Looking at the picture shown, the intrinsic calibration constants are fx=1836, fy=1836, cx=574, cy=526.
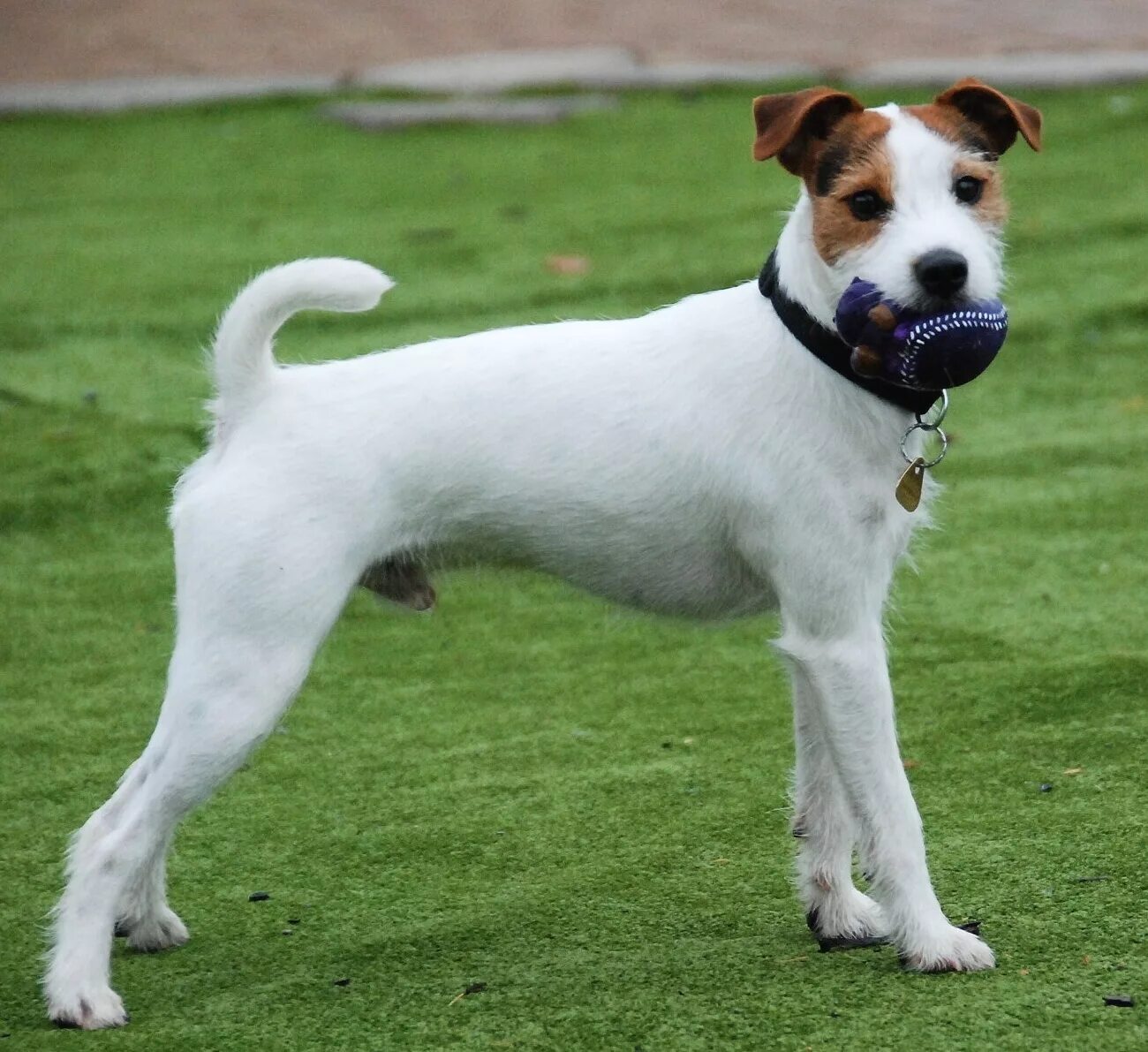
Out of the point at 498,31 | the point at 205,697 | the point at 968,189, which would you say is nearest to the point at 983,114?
the point at 968,189

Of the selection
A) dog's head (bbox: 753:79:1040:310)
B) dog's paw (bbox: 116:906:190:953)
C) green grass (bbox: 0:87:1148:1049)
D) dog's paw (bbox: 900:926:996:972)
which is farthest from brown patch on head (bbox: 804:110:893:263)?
dog's paw (bbox: 116:906:190:953)

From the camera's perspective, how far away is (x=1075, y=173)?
418 inches

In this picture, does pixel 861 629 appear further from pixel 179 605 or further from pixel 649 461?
pixel 179 605

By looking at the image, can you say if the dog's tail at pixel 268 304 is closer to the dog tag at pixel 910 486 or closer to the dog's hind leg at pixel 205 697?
the dog's hind leg at pixel 205 697

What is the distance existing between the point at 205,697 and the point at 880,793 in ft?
4.48

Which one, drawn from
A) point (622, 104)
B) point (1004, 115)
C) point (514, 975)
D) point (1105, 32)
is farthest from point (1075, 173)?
point (514, 975)

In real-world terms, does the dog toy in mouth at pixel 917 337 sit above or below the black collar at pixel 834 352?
above

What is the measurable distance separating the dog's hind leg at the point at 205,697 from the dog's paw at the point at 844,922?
124 cm

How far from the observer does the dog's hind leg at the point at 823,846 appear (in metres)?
3.96

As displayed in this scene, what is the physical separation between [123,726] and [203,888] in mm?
1034

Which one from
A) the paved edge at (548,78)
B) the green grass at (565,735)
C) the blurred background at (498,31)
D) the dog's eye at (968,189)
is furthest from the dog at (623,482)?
the blurred background at (498,31)

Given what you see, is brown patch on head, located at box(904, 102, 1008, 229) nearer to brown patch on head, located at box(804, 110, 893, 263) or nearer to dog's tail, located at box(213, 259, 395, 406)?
brown patch on head, located at box(804, 110, 893, 263)

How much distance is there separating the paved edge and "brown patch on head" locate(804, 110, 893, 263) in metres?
9.20

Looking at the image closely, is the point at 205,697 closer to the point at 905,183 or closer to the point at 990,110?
the point at 905,183
